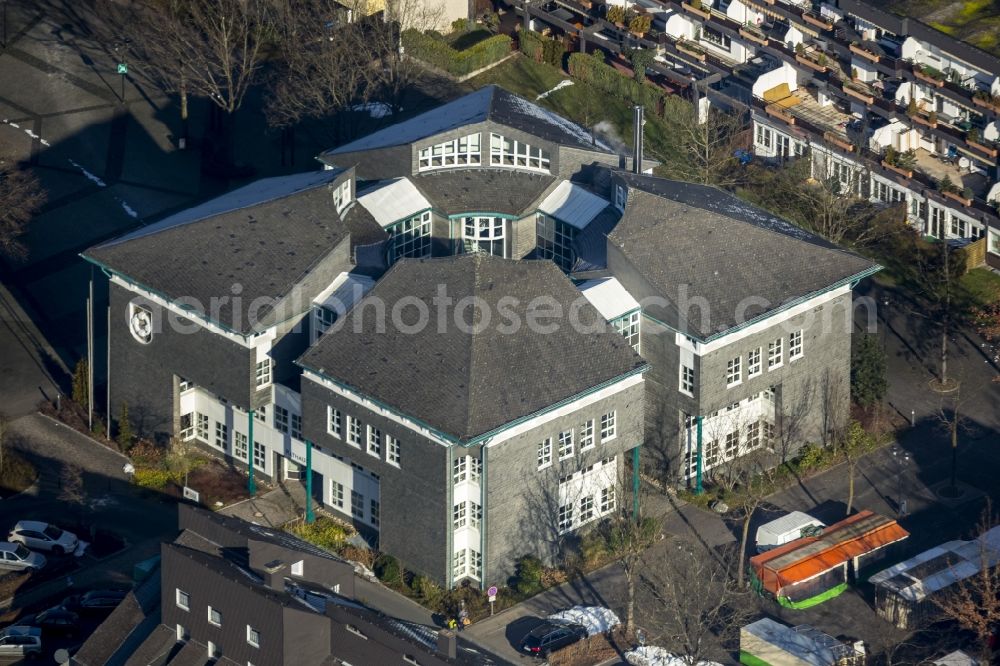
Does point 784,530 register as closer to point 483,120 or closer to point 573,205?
point 573,205

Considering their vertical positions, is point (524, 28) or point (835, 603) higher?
point (524, 28)

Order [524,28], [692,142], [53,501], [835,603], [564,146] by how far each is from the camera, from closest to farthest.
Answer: [835,603]
[53,501]
[564,146]
[692,142]
[524,28]

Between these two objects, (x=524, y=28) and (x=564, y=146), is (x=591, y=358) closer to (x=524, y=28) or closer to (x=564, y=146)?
(x=564, y=146)

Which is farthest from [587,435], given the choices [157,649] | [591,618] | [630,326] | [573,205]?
[157,649]

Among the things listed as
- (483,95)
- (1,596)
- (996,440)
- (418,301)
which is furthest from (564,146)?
(1,596)

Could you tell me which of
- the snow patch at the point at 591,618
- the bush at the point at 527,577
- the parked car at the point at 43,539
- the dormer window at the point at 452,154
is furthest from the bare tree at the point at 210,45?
the snow patch at the point at 591,618

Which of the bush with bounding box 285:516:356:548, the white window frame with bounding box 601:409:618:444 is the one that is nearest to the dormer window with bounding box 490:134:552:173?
the white window frame with bounding box 601:409:618:444
